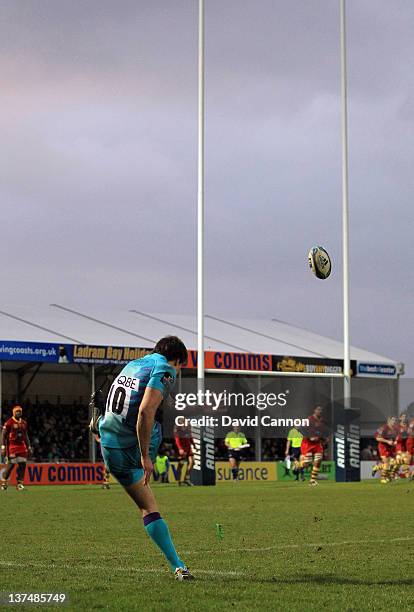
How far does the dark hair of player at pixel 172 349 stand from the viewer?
9047 millimetres

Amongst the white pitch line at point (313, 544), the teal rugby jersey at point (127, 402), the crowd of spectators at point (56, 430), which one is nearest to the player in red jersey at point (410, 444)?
the crowd of spectators at point (56, 430)

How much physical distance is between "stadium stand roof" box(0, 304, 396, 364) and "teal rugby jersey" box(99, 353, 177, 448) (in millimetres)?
29058

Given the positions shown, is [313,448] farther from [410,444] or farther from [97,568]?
[97,568]

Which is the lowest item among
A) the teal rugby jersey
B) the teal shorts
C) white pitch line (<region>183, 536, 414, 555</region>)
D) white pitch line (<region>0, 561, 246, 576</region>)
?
white pitch line (<region>0, 561, 246, 576</region>)

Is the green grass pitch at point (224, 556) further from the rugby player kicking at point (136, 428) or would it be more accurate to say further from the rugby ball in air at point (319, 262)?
the rugby ball in air at point (319, 262)

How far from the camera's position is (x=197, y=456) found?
33.1m

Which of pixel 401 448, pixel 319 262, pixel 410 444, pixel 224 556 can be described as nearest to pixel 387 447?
pixel 401 448

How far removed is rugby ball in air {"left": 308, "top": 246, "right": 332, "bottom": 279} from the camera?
26.9 metres

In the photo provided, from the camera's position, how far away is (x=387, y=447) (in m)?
35.6

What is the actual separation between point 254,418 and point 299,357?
18.5ft

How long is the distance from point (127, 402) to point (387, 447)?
27.5 metres

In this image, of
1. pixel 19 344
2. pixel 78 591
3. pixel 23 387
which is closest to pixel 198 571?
pixel 78 591

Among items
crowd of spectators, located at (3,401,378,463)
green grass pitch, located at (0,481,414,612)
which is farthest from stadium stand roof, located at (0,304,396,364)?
green grass pitch, located at (0,481,414,612)

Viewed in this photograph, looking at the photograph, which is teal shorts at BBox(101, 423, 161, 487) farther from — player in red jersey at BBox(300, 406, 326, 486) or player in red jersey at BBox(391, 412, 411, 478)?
player in red jersey at BBox(391, 412, 411, 478)
